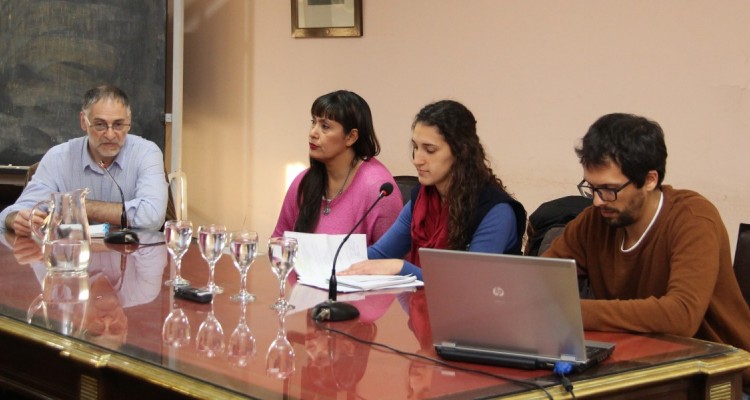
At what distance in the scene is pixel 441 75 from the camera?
14.7 ft

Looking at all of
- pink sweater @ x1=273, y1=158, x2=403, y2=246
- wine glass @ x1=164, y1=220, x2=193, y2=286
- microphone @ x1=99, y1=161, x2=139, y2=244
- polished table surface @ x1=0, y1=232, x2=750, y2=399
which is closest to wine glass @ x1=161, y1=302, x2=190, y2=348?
polished table surface @ x1=0, y1=232, x2=750, y2=399

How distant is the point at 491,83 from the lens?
168 inches

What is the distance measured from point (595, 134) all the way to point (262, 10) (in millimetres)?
3321

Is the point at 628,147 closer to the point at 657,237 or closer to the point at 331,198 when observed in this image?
the point at 657,237

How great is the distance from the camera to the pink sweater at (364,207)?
339 centimetres

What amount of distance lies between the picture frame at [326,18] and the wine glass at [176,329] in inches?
111

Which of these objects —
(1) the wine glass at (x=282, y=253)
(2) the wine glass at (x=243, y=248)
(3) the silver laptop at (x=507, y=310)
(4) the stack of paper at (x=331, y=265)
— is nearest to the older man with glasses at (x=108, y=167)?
(4) the stack of paper at (x=331, y=265)

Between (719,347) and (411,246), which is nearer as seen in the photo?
(719,347)

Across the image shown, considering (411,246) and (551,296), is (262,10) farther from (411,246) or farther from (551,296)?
(551,296)

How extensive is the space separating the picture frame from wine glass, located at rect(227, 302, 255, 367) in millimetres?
2937

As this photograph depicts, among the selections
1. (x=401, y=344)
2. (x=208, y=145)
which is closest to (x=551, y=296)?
(x=401, y=344)

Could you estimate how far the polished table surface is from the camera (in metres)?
1.67

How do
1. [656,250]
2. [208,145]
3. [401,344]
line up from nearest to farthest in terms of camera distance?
[401,344] → [656,250] → [208,145]

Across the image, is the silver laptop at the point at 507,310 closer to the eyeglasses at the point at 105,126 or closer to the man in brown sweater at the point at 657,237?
the man in brown sweater at the point at 657,237
